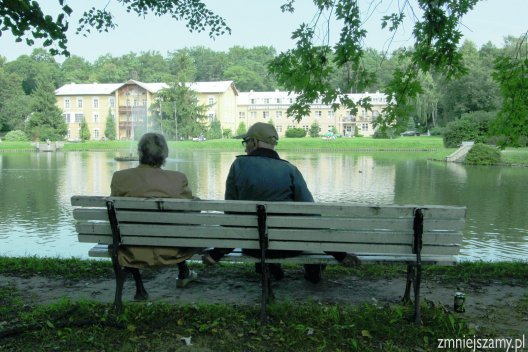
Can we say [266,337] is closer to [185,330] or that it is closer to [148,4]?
[185,330]

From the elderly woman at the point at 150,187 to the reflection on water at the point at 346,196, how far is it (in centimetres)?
494

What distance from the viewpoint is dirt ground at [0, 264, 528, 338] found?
13.1ft

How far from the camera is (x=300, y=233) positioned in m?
3.60

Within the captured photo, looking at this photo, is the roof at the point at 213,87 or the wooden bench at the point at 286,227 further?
the roof at the point at 213,87

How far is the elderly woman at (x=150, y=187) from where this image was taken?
3854 mm

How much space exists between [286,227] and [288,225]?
0.05 m

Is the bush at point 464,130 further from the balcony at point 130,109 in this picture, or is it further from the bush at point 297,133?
the balcony at point 130,109

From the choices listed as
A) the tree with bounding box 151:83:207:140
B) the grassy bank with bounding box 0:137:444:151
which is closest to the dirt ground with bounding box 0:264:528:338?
the grassy bank with bounding box 0:137:444:151

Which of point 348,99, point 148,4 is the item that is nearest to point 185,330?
point 348,99

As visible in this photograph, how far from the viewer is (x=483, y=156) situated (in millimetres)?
35000

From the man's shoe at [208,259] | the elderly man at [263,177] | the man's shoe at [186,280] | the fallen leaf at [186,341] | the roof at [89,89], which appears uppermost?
the roof at [89,89]

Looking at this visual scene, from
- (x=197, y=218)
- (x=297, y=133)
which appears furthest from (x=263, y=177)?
(x=297, y=133)

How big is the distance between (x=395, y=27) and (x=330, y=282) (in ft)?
12.2

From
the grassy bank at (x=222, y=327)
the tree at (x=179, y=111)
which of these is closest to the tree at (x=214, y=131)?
the tree at (x=179, y=111)
